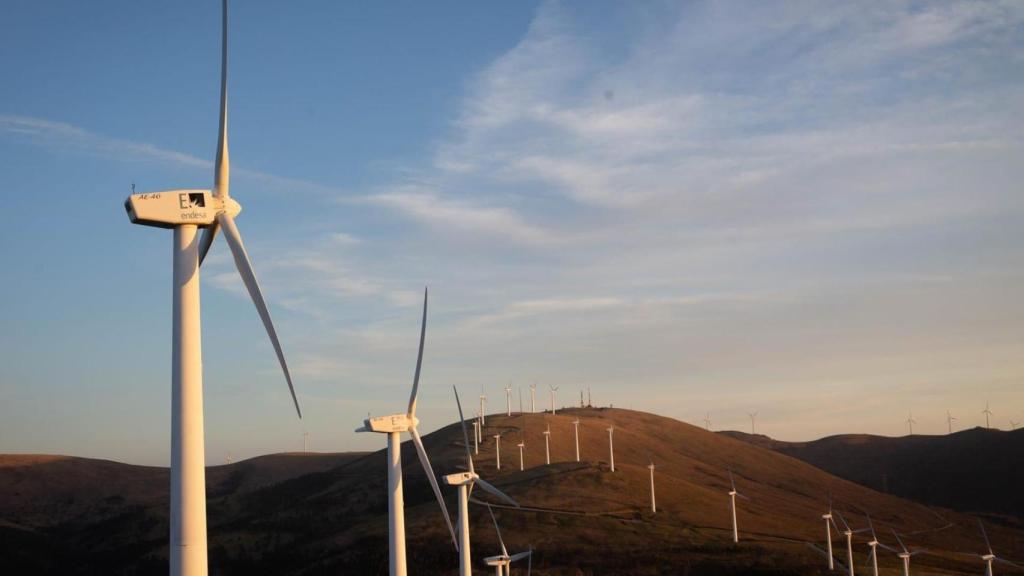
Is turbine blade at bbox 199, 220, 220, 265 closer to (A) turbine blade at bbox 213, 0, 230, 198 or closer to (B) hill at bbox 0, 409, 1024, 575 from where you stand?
(A) turbine blade at bbox 213, 0, 230, 198

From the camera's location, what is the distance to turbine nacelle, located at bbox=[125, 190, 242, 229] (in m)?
34.0

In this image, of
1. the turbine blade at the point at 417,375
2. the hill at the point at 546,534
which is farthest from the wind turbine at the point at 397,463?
the hill at the point at 546,534

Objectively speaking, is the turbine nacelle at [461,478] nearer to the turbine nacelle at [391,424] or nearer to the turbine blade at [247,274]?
the turbine nacelle at [391,424]

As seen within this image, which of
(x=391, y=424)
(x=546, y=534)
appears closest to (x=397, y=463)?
(x=391, y=424)

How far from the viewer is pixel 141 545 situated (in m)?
175

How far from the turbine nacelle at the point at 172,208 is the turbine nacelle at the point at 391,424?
3755 cm

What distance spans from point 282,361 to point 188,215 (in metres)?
5.61

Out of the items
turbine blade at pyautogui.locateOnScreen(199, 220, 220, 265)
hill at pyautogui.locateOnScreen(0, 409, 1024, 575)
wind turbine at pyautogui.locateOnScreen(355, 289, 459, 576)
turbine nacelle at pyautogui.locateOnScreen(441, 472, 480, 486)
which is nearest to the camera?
turbine blade at pyautogui.locateOnScreen(199, 220, 220, 265)

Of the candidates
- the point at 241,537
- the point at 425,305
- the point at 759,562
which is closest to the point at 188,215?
the point at 425,305

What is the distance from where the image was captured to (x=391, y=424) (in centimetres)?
7212

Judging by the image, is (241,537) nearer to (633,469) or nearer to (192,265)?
(633,469)

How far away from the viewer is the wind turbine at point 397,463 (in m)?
67.6

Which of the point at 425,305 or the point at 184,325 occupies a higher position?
the point at 425,305

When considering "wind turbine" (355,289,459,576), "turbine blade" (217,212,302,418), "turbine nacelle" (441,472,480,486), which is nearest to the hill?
"turbine nacelle" (441,472,480,486)
